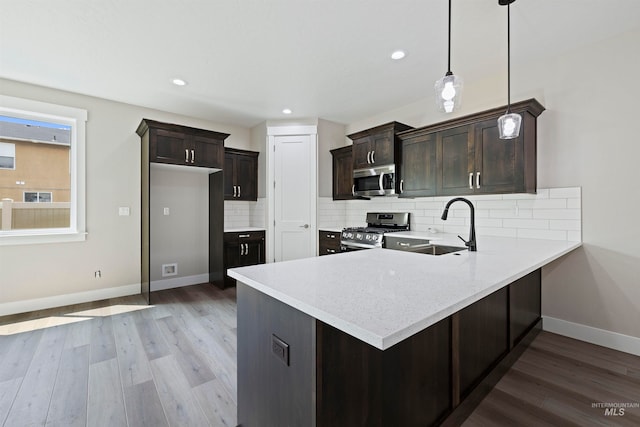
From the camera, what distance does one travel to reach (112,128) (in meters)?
3.79

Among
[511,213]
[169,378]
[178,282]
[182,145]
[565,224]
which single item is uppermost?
[182,145]

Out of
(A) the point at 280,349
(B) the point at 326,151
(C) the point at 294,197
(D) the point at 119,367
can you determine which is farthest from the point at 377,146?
(D) the point at 119,367

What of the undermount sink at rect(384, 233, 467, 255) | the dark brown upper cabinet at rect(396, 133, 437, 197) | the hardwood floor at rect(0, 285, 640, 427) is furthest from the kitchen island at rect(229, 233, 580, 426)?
the dark brown upper cabinet at rect(396, 133, 437, 197)

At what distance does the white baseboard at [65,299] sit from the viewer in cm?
322

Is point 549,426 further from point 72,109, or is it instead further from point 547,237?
point 72,109

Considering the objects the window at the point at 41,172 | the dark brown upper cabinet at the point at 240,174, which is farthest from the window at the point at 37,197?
the dark brown upper cabinet at the point at 240,174

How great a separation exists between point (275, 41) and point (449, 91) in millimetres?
1612

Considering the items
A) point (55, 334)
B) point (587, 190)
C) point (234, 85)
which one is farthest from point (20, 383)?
point (587, 190)

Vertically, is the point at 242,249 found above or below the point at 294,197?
below

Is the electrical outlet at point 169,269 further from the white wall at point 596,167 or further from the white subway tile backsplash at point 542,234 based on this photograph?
the white wall at point 596,167

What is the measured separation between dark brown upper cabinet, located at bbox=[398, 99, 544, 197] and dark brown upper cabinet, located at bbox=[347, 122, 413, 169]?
15 centimetres

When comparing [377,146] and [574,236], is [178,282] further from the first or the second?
[574,236]

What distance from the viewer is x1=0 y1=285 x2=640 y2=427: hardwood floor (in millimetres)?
1668

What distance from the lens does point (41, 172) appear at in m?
3.49
